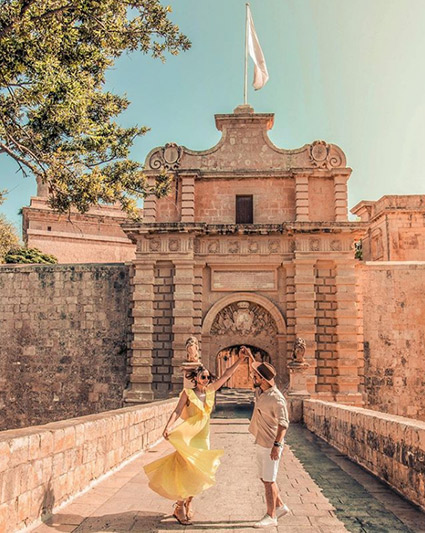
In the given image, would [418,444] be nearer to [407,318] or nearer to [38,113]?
[38,113]

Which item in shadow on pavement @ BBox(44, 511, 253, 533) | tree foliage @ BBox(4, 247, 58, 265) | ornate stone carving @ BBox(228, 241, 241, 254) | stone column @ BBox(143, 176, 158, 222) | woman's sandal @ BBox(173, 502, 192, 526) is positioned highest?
stone column @ BBox(143, 176, 158, 222)

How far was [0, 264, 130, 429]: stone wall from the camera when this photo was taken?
1706cm

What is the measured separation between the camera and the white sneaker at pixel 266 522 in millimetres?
4355

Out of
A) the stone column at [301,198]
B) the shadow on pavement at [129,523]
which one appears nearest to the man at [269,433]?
the shadow on pavement at [129,523]

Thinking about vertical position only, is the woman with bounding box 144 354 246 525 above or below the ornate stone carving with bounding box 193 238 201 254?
below

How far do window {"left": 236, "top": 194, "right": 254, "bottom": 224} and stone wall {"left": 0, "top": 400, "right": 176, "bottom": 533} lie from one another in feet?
34.1

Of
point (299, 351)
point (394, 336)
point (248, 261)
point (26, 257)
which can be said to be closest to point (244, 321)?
point (248, 261)

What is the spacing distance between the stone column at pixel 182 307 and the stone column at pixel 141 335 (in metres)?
0.80

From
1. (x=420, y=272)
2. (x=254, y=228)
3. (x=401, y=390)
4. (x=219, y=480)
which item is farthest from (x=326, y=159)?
(x=219, y=480)

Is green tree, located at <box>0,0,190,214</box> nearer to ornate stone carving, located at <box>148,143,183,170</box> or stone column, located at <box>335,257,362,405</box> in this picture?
ornate stone carving, located at <box>148,143,183,170</box>

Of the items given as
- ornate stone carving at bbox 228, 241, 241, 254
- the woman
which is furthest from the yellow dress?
ornate stone carving at bbox 228, 241, 241, 254

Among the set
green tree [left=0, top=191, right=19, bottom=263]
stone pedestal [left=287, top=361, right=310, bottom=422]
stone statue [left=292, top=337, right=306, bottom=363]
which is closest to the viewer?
stone pedestal [left=287, top=361, right=310, bottom=422]

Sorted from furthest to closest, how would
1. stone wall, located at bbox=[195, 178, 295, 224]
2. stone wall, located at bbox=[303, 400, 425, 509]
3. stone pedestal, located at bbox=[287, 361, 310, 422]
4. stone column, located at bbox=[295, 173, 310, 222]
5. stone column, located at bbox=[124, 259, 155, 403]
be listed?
stone wall, located at bbox=[195, 178, 295, 224]
stone column, located at bbox=[295, 173, 310, 222]
stone column, located at bbox=[124, 259, 155, 403]
stone pedestal, located at bbox=[287, 361, 310, 422]
stone wall, located at bbox=[303, 400, 425, 509]

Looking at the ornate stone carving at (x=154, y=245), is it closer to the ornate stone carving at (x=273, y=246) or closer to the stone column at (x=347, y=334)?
the ornate stone carving at (x=273, y=246)
